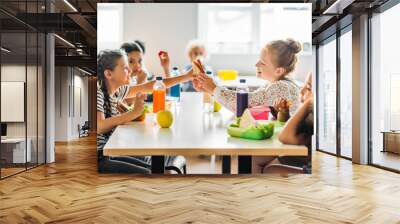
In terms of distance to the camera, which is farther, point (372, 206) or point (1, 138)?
point (1, 138)

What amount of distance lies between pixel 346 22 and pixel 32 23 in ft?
17.2

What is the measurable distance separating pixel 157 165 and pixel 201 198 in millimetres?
1363

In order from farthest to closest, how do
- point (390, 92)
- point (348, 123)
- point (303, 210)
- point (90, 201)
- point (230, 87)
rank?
point (348, 123)
point (390, 92)
point (230, 87)
point (90, 201)
point (303, 210)

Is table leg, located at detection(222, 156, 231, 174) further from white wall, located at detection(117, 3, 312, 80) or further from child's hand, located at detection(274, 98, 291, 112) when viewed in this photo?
white wall, located at detection(117, 3, 312, 80)

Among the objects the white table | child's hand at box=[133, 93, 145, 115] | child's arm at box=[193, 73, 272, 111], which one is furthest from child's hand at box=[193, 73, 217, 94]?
child's hand at box=[133, 93, 145, 115]

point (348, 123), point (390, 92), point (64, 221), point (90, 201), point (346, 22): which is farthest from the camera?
point (348, 123)

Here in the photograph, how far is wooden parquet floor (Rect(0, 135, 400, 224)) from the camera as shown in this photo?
11.6ft

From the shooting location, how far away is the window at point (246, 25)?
17.3 feet

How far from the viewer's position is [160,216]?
3562mm

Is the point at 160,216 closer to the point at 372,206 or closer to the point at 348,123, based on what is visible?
the point at 372,206

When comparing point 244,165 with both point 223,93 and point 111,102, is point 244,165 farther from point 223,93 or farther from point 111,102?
point 111,102

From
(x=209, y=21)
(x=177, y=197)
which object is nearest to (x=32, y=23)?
(x=209, y=21)

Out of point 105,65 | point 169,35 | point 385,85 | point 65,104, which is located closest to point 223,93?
point 169,35

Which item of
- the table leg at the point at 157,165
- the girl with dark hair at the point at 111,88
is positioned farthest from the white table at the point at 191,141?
the table leg at the point at 157,165
